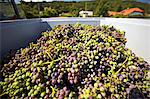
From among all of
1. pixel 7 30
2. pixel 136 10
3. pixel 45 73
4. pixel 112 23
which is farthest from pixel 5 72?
pixel 136 10

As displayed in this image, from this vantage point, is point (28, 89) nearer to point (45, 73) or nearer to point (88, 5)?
point (45, 73)

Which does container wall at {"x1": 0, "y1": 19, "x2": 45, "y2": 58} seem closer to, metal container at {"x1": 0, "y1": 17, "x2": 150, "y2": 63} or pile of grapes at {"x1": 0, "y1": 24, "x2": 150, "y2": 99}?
metal container at {"x1": 0, "y1": 17, "x2": 150, "y2": 63}

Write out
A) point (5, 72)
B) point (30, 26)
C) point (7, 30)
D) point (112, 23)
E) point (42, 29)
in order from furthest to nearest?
point (112, 23) < point (42, 29) < point (30, 26) < point (7, 30) < point (5, 72)

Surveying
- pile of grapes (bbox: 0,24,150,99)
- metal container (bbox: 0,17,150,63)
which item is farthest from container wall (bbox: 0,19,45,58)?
A: pile of grapes (bbox: 0,24,150,99)

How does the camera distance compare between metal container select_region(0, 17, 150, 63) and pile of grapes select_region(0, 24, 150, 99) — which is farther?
metal container select_region(0, 17, 150, 63)

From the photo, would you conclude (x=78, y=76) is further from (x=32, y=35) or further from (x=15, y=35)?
(x=32, y=35)

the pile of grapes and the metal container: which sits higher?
the pile of grapes

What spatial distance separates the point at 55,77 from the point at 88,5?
3245cm

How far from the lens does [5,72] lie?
1198mm

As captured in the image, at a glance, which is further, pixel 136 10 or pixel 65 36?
pixel 136 10

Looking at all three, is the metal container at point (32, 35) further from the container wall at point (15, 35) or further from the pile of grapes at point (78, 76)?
the pile of grapes at point (78, 76)

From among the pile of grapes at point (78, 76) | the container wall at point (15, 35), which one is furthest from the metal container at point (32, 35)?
the pile of grapes at point (78, 76)

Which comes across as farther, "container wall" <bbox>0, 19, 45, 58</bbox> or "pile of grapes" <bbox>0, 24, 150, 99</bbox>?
"container wall" <bbox>0, 19, 45, 58</bbox>

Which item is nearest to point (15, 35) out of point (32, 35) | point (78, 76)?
point (32, 35)
